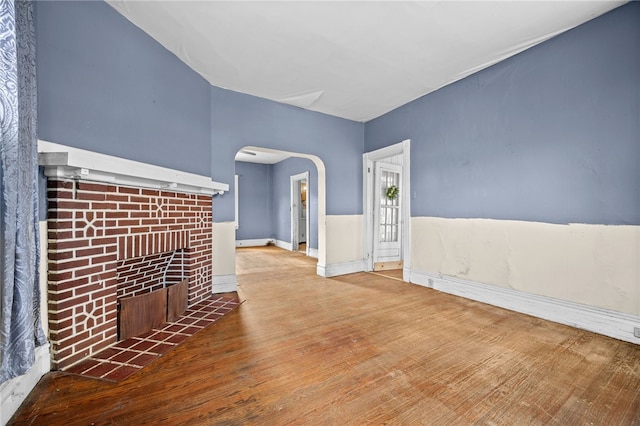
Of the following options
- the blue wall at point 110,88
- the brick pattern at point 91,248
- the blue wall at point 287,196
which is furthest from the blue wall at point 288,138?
the blue wall at point 287,196

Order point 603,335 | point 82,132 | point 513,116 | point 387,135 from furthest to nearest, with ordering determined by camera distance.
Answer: point 387,135
point 513,116
point 603,335
point 82,132

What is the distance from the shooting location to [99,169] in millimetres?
1793

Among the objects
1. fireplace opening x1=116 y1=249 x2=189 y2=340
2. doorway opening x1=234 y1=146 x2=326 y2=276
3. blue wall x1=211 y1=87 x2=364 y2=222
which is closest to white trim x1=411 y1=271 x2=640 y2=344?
blue wall x1=211 y1=87 x2=364 y2=222

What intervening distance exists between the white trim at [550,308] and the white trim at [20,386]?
3.86 m

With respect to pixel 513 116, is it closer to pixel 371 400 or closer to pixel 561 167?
pixel 561 167

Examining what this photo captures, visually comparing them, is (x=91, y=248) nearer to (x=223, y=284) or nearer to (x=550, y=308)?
(x=223, y=284)

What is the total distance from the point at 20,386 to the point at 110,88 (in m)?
2.07

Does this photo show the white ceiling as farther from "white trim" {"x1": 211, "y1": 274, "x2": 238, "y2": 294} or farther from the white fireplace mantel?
"white trim" {"x1": 211, "y1": 274, "x2": 238, "y2": 294}

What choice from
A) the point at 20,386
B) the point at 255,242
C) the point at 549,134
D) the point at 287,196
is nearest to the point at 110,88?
the point at 20,386

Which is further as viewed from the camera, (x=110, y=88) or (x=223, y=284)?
(x=223, y=284)

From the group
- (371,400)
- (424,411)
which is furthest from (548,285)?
(371,400)

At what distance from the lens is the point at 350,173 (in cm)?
477

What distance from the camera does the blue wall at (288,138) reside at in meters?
3.55

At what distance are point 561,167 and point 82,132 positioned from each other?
4.09m
